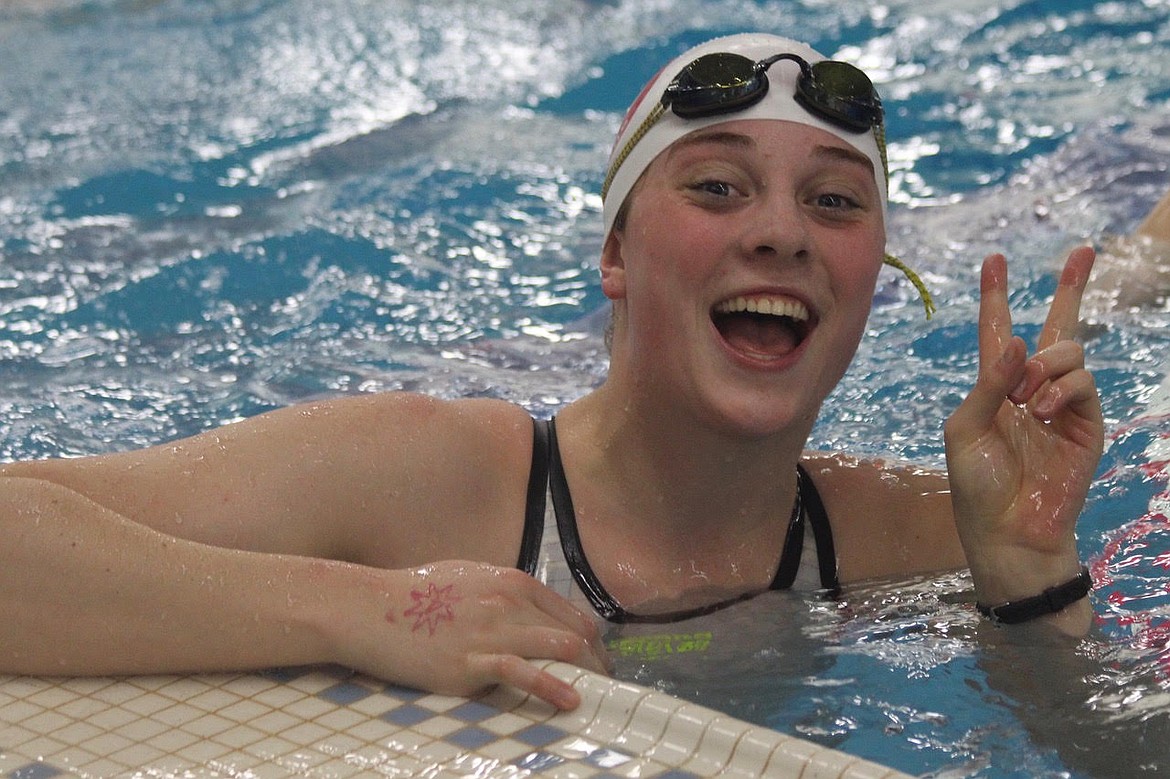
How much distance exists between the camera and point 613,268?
112 inches

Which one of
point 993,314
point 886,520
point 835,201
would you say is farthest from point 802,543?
point 835,201

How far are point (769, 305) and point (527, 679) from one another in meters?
0.86

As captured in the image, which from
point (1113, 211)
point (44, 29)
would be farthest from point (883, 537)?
point (44, 29)

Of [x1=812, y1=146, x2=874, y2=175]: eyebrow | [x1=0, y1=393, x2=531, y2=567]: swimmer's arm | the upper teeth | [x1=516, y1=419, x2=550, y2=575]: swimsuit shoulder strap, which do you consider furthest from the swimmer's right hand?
[x1=812, y1=146, x2=874, y2=175]: eyebrow

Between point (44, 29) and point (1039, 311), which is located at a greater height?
point (44, 29)

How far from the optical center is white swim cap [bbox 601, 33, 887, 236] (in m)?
2.69

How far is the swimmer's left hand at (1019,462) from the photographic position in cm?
260

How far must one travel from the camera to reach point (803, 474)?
2.97 metres

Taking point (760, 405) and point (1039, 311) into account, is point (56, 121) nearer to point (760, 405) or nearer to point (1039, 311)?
point (1039, 311)

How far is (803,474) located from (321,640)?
47.8 inches

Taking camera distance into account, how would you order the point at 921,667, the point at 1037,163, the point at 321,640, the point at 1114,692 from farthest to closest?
the point at 1037,163
the point at 921,667
the point at 1114,692
the point at 321,640

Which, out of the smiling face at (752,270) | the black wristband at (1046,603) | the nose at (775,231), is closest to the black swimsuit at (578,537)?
the smiling face at (752,270)

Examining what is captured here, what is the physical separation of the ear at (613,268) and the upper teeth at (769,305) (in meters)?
0.32

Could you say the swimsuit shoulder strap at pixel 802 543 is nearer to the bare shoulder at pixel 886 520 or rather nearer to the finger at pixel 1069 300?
the bare shoulder at pixel 886 520
